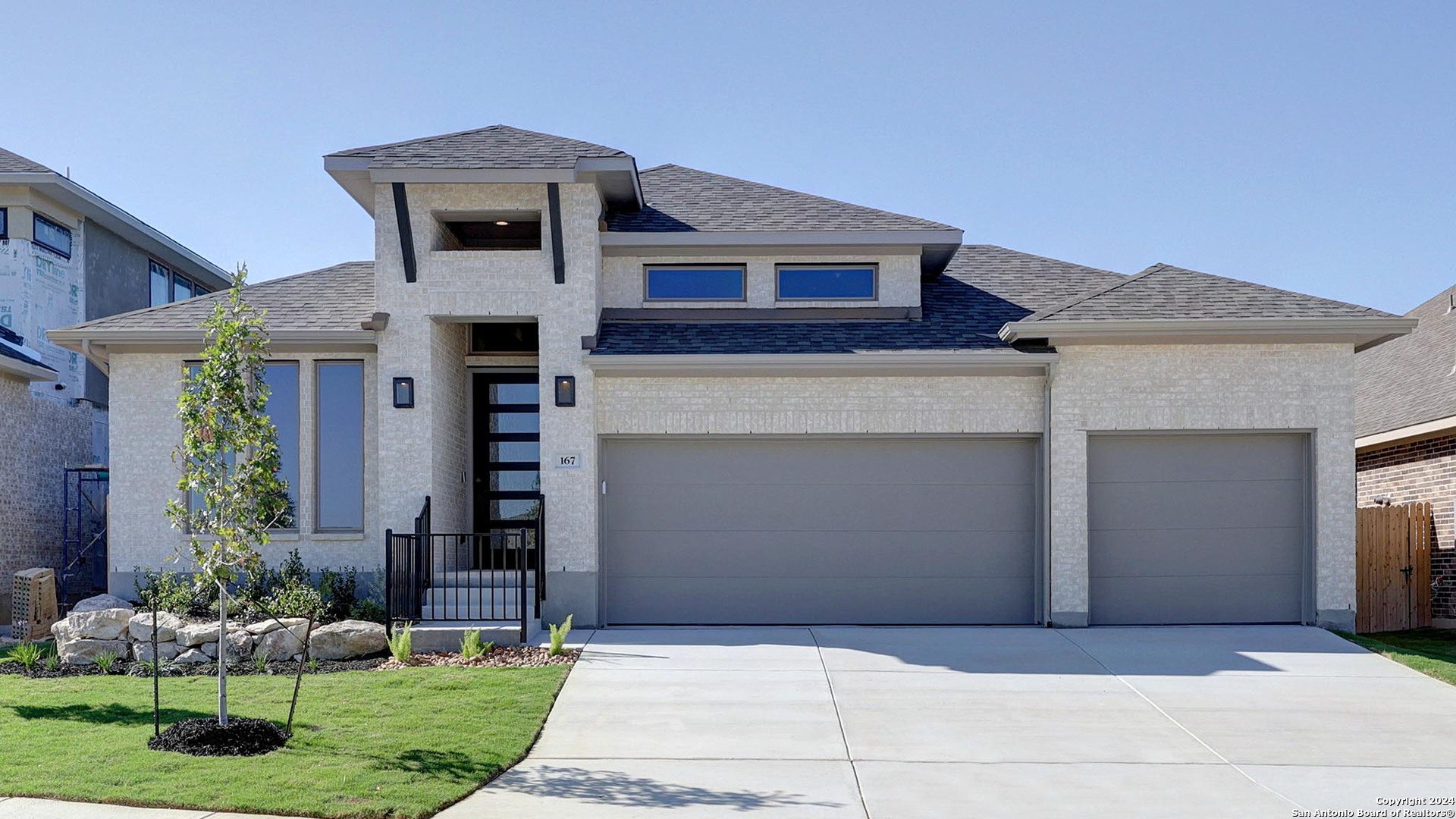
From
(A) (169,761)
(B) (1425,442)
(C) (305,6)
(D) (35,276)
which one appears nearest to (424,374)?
(C) (305,6)

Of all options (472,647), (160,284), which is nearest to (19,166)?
(160,284)

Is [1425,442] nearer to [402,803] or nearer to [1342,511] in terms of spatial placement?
[1342,511]

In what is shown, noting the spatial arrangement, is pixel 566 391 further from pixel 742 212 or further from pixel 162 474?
pixel 162 474

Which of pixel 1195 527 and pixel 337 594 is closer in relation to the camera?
pixel 337 594

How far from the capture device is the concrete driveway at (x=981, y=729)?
6.75 metres

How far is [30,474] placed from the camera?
15.9m

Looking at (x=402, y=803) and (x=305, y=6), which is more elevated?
(x=305, y=6)

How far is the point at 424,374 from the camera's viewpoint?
1278 centimetres

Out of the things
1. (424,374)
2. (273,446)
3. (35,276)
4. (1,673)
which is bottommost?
(1,673)

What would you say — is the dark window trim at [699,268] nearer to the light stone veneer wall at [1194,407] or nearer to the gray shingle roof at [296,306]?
the gray shingle roof at [296,306]

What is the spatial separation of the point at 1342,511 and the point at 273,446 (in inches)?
426

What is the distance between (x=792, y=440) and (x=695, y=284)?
2.48 metres

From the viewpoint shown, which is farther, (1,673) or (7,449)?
(7,449)

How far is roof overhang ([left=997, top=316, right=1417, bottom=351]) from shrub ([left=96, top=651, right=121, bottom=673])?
9.60 m
